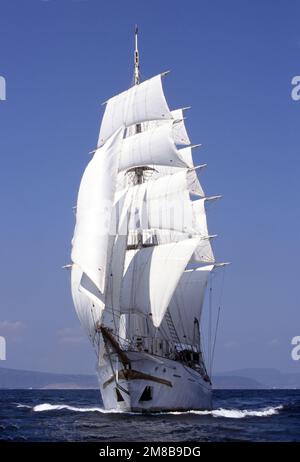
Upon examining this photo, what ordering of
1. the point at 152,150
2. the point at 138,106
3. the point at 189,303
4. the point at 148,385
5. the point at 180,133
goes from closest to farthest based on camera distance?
the point at 148,385 < the point at 152,150 < the point at 138,106 < the point at 189,303 < the point at 180,133

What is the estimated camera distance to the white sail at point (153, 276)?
216 ft

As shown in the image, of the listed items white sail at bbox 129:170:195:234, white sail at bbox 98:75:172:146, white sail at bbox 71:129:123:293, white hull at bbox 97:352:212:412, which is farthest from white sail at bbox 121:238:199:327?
white sail at bbox 98:75:172:146

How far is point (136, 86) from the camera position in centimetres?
7762

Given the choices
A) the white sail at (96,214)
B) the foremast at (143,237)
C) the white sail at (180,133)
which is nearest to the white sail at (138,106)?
the foremast at (143,237)

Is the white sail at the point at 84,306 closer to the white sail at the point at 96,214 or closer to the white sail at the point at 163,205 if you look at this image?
the white sail at the point at 96,214

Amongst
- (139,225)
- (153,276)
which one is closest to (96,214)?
(153,276)

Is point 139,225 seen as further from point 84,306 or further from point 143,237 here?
point 84,306

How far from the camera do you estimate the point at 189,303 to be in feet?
257

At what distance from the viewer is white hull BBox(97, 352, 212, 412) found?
5906 cm

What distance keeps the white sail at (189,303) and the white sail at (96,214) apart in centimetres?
1833

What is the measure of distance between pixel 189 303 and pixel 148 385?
64.9ft

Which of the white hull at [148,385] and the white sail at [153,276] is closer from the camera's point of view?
the white hull at [148,385]

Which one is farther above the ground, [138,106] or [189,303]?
[138,106]

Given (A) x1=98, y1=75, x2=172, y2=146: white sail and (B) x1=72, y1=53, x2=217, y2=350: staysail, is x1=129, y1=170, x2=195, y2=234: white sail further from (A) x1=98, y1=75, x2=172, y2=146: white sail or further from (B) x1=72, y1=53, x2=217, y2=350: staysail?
(A) x1=98, y1=75, x2=172, y2=146: white sail
